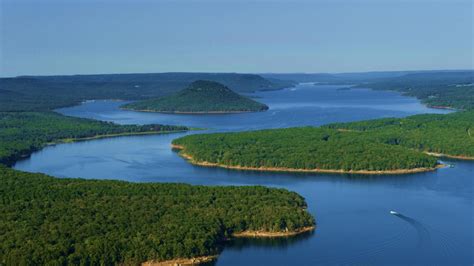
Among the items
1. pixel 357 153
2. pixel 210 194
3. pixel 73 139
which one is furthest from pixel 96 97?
pixel 210 194

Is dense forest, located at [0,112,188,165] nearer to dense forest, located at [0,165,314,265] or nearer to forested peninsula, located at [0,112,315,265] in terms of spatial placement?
forested peninsula, located at [0,112,315,265]

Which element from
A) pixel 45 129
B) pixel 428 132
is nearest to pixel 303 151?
pixel 428 132

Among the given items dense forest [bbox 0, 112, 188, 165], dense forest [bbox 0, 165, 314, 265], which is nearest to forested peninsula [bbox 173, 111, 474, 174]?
dense forest [bbox 0, 165, 314, 265]

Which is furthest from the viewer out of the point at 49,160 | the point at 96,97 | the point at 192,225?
the point at 96,97

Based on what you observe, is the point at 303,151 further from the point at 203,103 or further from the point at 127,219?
the point at 203,103

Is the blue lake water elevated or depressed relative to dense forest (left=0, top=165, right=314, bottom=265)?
depressed

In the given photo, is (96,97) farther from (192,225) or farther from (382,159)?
(192,225)

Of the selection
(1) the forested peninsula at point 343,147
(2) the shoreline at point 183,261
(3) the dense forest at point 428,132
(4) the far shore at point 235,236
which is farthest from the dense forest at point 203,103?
(2) the shoreline at point 183,261

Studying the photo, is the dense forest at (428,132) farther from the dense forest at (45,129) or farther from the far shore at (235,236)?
the far shore at (235,236)
